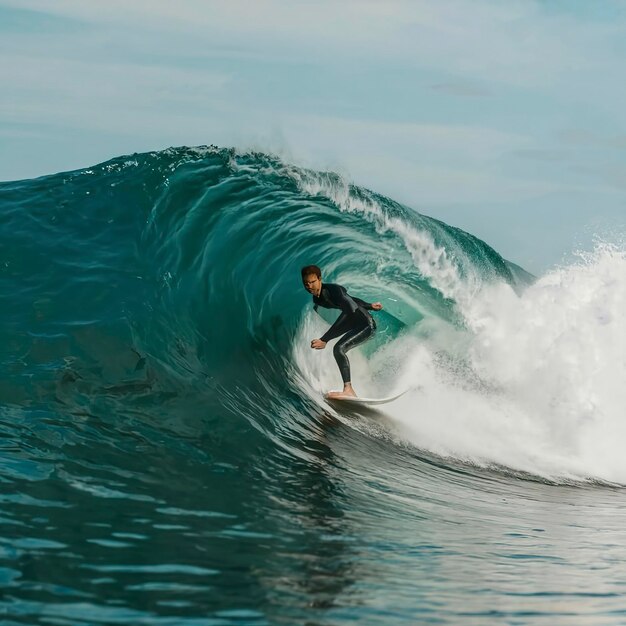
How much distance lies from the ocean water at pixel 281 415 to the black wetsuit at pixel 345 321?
707 mm

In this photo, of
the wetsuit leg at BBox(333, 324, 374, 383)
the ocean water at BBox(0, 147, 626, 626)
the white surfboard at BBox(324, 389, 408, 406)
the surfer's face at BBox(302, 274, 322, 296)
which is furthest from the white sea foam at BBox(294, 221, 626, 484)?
the surfer's face at BBox(302, 274, 322, 296)

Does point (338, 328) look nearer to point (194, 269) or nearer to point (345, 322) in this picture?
point (345, 322)

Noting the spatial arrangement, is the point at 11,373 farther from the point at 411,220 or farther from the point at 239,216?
the point at 411,220

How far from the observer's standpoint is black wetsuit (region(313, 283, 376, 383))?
9945 mm

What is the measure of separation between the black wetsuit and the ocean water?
71 centimetres

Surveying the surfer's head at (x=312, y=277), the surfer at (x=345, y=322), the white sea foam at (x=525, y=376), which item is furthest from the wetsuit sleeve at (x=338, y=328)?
the white sea foam at (x=525, y=376)

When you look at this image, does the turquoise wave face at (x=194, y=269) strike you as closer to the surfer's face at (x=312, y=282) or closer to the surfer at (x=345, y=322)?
the surfer at (x=345, y=322)

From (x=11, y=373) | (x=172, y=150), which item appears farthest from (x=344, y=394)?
(x=172, y=150)

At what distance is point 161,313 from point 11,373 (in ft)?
6.80

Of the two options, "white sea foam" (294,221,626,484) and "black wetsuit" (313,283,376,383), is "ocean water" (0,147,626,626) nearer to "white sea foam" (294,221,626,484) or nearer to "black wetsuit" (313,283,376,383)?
"white sea foam" (294,221,626,484)

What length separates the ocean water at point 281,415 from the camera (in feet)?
14.8

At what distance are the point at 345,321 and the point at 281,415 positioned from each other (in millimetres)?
1487

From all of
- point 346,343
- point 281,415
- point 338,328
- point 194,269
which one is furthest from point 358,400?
point 194,269

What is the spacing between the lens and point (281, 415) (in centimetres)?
912
